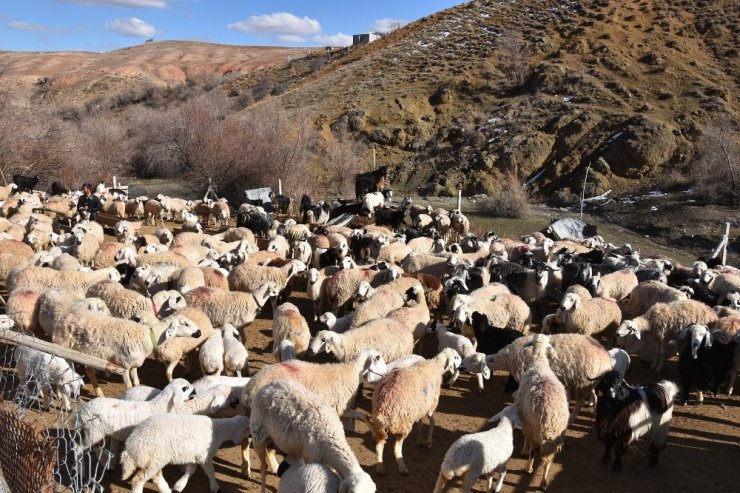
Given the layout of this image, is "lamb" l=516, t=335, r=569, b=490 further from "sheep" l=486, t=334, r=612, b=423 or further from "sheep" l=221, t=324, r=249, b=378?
"sheep" l=221, t=324, r=249, b=378

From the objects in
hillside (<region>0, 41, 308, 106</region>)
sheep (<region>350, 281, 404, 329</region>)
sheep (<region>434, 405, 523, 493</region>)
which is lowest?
sheep (<region>434, 405, 523, 493</region>)

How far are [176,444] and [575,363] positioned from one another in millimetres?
4738

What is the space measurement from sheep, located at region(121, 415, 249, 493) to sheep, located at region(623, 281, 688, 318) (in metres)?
7.49

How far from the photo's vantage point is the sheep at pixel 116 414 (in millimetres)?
5695

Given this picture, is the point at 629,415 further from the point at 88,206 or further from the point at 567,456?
Result: the point at 88,206

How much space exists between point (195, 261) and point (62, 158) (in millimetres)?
19982

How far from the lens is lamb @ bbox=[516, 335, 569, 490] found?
5.95 meters

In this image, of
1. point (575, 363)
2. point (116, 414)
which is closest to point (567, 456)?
point (575, 363)

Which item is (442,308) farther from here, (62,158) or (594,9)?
(594,9)

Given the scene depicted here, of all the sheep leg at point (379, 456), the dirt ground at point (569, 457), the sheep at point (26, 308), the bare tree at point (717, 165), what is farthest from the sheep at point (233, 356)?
the bare tree at point (717, 165)

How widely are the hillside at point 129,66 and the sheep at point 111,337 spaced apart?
62.7 metres

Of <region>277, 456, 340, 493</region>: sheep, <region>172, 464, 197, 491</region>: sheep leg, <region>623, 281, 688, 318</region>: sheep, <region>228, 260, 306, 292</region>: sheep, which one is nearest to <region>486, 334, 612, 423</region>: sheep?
<region>623, 281, 688, 318</region>: sheep

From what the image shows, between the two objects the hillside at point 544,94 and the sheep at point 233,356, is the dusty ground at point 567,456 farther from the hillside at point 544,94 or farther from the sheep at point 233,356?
the hillside at point 544,94

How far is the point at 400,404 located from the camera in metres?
6.14
